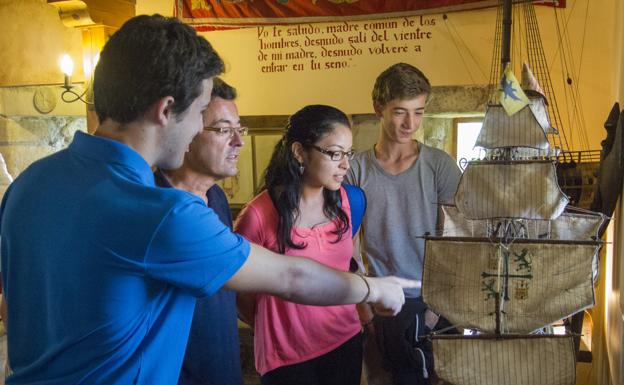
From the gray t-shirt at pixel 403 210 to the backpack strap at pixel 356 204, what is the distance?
5.2 inches

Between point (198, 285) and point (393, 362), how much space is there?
1.51 metres

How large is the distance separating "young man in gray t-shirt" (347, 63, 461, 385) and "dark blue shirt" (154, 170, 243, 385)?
0.86 metres

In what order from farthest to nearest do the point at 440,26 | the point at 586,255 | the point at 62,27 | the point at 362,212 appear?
the point at 62,27 → the point at 440,26 → the point at 362,212 → the point at 586,255

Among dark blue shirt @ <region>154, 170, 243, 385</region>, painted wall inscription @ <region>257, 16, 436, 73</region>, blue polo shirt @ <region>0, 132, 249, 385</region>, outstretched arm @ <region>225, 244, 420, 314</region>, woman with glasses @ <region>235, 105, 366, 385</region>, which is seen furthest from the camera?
painted wall inscription @ <region>257, 16, 436, 73</region>

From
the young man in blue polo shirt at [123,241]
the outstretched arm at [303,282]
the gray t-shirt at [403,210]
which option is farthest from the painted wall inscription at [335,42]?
the young man in blue polo shirt at [123,241]

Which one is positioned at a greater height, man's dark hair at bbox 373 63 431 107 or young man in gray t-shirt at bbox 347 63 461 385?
man's dark hair at bbox 373 63 431 107

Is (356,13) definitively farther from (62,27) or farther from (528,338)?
(528,338)

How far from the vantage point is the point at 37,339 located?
42.8 inches

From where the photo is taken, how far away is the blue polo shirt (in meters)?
0.99

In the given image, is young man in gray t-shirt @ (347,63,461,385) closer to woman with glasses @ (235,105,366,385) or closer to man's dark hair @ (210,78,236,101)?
woman with glasses @ (235,105,366,385)

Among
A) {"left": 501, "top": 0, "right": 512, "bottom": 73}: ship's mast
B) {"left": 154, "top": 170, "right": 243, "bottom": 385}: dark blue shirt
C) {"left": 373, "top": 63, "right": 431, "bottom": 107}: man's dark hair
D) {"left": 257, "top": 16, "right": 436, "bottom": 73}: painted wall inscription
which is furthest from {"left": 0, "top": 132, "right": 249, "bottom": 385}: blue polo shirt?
{"left": 257, "top": 16, "right": 436, "bottom": 73}: painted wall inscription

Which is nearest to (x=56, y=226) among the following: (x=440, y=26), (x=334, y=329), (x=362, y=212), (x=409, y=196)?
(x=334, y=329)

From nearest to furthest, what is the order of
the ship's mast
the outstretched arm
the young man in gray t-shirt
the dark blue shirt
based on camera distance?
the outstretched arm < the dark blue shirt < the young man in gray t-shirt < the ship's mast

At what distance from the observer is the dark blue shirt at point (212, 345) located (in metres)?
1.62
